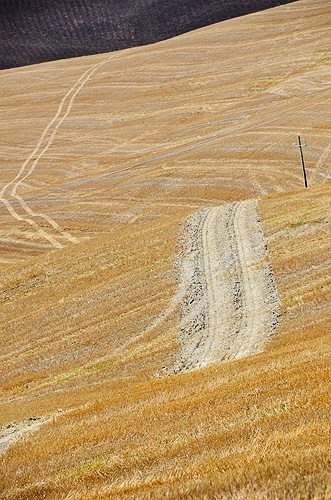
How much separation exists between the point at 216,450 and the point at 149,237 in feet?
86.3

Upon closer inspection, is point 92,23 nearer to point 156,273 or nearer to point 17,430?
point 156,273

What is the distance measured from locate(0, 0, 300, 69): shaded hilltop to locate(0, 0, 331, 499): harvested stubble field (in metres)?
23.3

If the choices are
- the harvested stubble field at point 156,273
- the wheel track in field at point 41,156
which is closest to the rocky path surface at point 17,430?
the harvested stubble field at point 156,273

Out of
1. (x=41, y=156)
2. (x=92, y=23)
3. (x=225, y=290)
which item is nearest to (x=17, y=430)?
(x=225, y=290)

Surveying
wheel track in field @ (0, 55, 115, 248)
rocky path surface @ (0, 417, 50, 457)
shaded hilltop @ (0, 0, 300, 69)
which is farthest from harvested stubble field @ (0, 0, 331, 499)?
shaded hilltop @ (0, 0, 300, 69)

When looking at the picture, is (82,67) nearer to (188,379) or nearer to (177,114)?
(177,114)

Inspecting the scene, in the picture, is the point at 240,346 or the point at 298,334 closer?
the point at 298,334

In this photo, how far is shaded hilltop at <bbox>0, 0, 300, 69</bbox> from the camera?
114 metres

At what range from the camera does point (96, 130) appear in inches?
3049

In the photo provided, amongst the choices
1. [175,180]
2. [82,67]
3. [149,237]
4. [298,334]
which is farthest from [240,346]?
[82,67]

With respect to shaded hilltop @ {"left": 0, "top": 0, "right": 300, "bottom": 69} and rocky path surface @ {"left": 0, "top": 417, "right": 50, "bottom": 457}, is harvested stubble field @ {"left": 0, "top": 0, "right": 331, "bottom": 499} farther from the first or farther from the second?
shaded hilltop @ {"left": 0, "top": 0, "right": 300, "bottom": 69}

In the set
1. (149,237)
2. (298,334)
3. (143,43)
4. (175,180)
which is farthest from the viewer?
(143,43)

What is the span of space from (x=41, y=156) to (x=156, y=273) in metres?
49.2

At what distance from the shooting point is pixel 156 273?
28812mm
